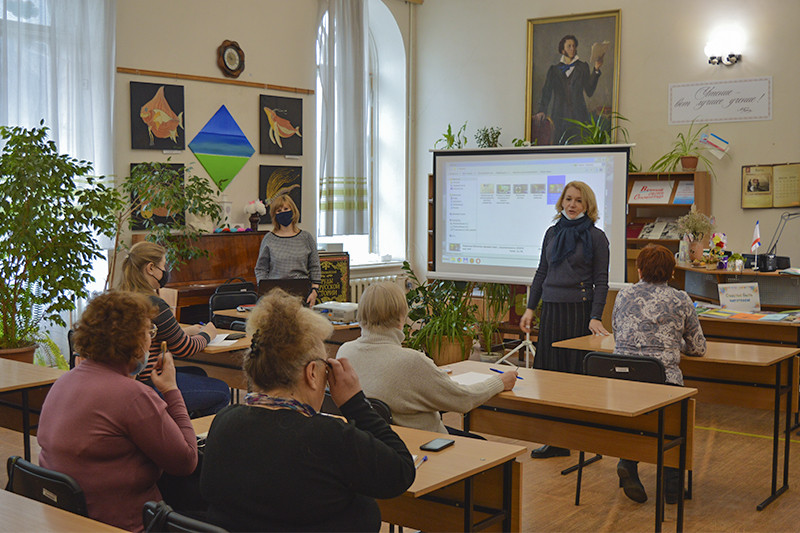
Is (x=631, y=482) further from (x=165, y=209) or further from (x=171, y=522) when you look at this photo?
(x=165, y=209)

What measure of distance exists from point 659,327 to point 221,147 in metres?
4.83

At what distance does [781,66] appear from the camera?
730 cm

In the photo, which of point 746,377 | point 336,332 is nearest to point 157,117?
point 336,332

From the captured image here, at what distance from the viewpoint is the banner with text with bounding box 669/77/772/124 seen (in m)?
7.38

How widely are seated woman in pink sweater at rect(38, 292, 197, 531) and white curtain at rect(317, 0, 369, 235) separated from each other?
6237 mm

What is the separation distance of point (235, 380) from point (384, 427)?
2.98m

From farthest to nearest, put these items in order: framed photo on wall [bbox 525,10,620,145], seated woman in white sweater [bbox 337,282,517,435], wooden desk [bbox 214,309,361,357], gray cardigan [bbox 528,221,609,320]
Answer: framed photo on wall [bbox 525,10,620,145], wooden desk [bbox 214,309,361,357], gray cardigan [bbox 528,221,609,320], seated woman in white sweater [bbox 337,282,517,435]

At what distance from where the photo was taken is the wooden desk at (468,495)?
242cm

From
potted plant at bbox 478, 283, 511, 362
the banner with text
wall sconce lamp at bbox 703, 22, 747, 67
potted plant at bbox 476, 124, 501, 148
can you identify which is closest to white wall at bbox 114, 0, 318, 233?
potted plant at bbox 476, 124, 501, 148

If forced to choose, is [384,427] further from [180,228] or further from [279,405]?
[180,228]

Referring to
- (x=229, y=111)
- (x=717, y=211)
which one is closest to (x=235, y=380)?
(x=229, y=111)

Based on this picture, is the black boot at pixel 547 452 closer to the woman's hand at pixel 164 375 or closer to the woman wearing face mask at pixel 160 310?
the woman wearing face mask at pixel 160 310

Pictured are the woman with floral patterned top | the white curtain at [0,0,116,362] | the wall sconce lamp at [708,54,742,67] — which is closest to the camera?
the woman with floral patterned top

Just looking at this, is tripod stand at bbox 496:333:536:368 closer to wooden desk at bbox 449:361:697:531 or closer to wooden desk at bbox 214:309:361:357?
wooden desk at bbox 214:309:361:357
